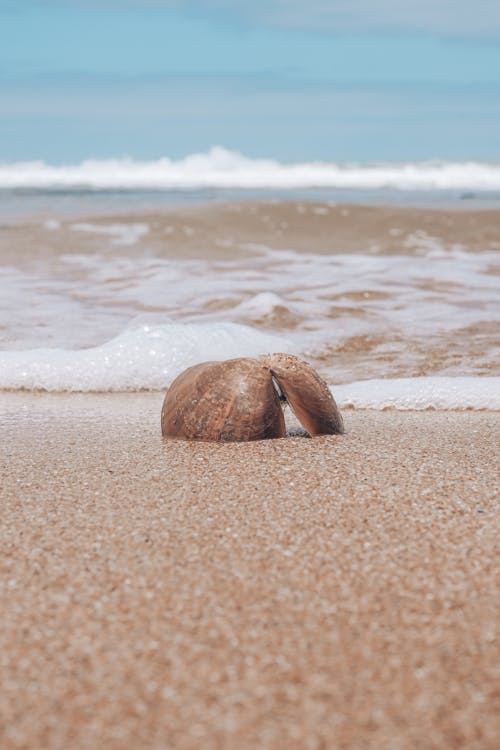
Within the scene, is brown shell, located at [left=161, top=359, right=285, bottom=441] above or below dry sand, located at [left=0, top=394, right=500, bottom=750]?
above

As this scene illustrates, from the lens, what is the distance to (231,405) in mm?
2770

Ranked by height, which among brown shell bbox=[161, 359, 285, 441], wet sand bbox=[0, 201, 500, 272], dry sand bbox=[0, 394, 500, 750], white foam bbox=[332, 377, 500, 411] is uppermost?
wet sand bbox=[0, 201, 500, 272]

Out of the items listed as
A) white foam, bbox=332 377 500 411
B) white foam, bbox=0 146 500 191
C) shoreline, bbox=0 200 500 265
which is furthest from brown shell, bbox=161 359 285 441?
white foam, bbox=0 146 500 191

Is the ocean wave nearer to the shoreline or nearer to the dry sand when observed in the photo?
the dry sand

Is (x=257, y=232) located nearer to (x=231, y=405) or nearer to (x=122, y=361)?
(x=122, y=361)

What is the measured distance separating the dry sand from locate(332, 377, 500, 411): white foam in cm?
97

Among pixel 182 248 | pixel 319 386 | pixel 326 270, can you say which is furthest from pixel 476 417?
pixel 182 248

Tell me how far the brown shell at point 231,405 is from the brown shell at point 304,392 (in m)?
0.04

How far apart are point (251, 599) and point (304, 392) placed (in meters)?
Result: 1.24

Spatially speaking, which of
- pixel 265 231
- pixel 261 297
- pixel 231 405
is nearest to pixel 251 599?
→ pixel 231 405

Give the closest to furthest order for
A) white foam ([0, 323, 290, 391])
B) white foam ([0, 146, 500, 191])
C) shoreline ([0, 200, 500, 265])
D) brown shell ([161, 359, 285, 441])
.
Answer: brown shell ([161, 359, 285, 441]) → white foam ([0, 323, 290, 391]) → shoreline ([0, 200, 500, 265]) → white foam ([0, 146, 500, 191])

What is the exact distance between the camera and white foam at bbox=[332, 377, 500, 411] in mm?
3643

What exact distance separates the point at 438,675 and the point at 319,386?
1.51 meters

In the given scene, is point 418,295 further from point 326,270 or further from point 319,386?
point 319,386
